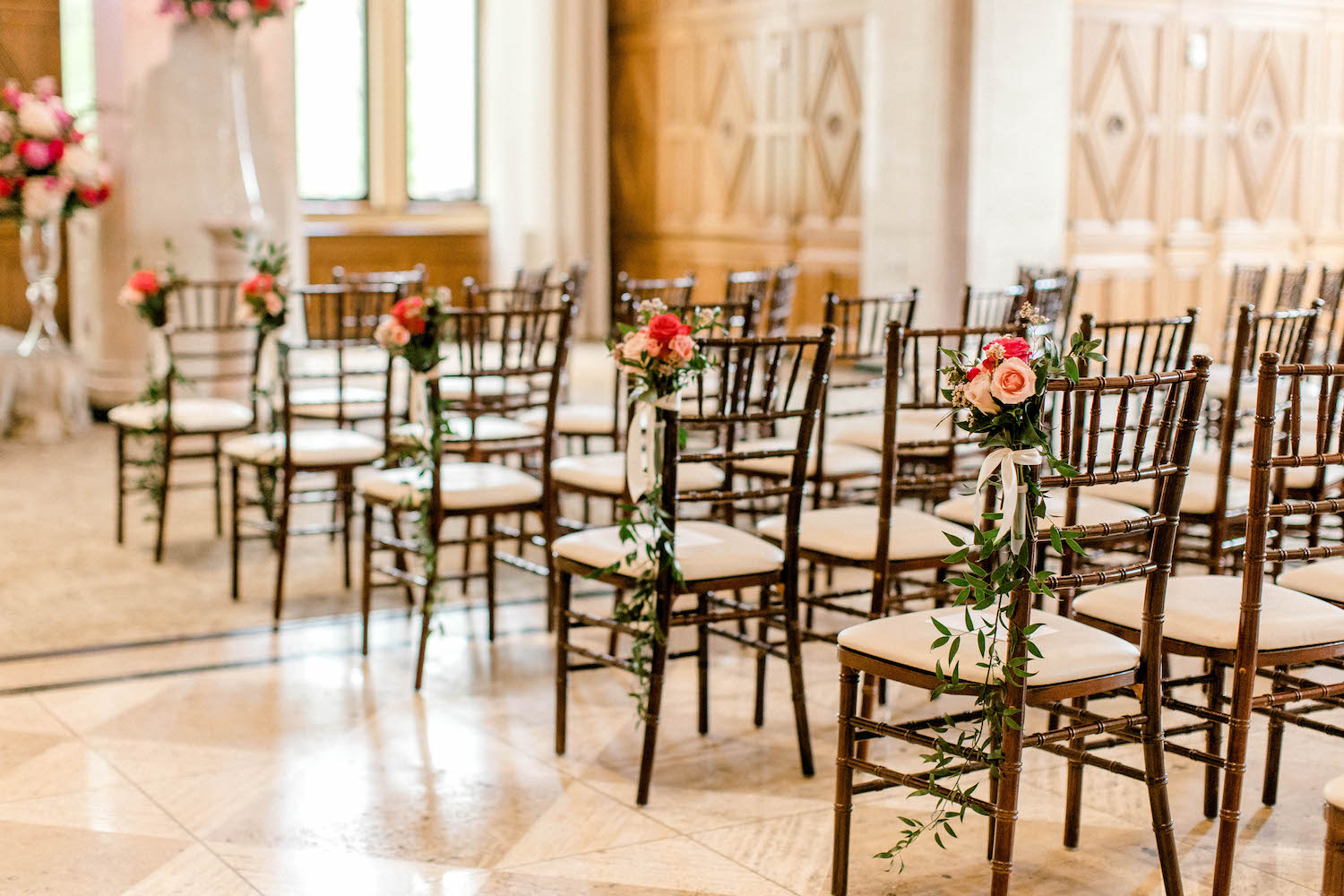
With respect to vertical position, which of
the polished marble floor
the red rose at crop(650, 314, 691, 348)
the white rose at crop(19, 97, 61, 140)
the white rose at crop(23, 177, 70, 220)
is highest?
the white rose at crop(19, 97, 61, 140)

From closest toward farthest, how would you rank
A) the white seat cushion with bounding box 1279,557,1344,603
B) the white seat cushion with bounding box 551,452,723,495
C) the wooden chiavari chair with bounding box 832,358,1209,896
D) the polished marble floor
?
the wooden chiavari chair with bounding box 832,358,1209,896, the polished marble floor, the white seat cushion with bounding box 1279,557,1344,603, the white seat cushion with bounding box 551,452,723,495

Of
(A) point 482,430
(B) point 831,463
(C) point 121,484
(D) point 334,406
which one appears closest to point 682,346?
(B) point 831,463

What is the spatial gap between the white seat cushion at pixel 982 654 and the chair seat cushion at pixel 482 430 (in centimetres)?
202

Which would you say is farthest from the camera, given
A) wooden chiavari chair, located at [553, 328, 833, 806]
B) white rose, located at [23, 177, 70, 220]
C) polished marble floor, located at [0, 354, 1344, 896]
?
white rose, located at [23, 177, 70, 220]

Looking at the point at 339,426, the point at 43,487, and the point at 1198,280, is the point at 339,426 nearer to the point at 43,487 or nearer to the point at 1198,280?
the point at 43,487

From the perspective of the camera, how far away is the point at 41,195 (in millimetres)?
7969

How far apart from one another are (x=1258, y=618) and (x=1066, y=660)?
1.30 feet

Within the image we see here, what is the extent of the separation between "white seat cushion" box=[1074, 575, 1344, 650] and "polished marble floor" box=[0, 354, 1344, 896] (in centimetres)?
52

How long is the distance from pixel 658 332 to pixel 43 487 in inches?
187

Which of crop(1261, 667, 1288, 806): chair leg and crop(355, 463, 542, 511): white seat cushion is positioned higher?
crop(355, 463, 542, 511): white seat cushion

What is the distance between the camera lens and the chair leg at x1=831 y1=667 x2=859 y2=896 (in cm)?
305

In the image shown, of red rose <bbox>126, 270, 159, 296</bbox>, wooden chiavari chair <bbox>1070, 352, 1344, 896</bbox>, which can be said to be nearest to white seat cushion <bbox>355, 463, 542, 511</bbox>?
red rose <bbox>126, 270, 159, 296</bbox>

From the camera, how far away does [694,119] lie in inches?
474

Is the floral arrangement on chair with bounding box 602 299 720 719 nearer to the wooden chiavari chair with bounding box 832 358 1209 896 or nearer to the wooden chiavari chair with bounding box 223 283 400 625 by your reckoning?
the wooden chiavari chair with bounding box 832 358 1209 896
